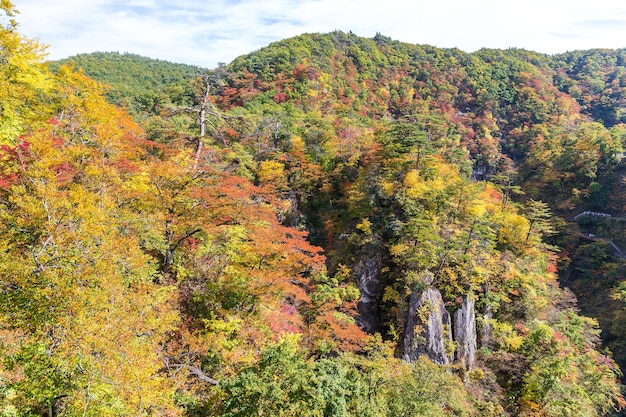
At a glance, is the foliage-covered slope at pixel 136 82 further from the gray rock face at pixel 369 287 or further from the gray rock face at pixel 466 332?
the gray rock face at pixel 466 332

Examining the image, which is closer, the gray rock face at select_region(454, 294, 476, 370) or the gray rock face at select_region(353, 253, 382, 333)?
the gray rock face at select_region(454, 294, 476, 370)

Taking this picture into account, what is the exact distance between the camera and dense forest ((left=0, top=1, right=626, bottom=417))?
804 cm

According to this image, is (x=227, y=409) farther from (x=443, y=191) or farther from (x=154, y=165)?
(x=443, y=191)

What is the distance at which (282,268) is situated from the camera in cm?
1638

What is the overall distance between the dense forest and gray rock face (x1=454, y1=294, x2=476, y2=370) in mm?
126

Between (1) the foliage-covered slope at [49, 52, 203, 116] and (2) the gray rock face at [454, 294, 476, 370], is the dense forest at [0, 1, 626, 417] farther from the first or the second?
(1) the foliage-covered slope at [49, 52, 203, 116]

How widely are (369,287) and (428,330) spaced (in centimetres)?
520

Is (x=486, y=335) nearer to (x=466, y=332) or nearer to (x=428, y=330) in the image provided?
(x=466, y=332)

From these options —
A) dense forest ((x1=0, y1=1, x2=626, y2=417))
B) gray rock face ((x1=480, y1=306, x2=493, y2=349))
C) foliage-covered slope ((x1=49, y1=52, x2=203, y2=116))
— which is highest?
foliage-covered slope ((x1=49, y1=52, x2=203, y2=116))

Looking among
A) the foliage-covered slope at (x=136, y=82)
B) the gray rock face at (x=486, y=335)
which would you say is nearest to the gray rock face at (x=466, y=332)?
the gray rock face at (x=486, y=335)

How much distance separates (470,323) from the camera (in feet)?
66.4

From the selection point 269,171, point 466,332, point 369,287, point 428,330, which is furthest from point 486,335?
point 269,171

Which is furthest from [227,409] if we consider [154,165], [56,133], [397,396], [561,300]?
[561,300]

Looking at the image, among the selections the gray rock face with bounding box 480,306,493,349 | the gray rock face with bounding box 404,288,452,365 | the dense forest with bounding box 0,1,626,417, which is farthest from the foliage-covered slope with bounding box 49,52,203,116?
the gray rock face with bounding box 480,306,493,349
